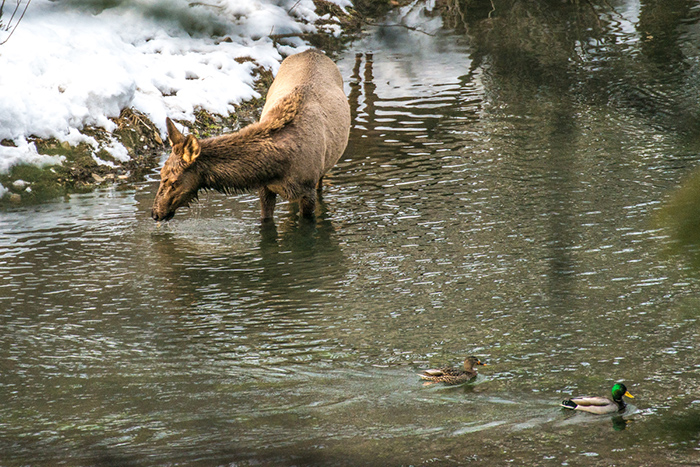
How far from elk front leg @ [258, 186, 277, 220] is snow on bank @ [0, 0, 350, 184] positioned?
4.16m

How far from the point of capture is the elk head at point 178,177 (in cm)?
964

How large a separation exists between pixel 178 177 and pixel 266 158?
1034mm

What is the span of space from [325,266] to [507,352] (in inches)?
114

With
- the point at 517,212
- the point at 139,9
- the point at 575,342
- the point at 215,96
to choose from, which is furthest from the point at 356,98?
the point at 575,342

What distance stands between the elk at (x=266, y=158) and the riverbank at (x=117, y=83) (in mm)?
3369

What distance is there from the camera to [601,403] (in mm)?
5328

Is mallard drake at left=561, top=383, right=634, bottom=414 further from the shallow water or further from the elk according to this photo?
the elk

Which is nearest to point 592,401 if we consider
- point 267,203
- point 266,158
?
point 266,158

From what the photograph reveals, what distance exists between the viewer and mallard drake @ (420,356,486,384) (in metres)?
5.89

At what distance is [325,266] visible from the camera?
8961 millimetres

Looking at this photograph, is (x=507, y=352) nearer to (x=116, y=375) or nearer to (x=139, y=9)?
(x=116, y=375)

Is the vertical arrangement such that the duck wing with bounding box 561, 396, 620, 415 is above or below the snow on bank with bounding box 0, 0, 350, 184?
below

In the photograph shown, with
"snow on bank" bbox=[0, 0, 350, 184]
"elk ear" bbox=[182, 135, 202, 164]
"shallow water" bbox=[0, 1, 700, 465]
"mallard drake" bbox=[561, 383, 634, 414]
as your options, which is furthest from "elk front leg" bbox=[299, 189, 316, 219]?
"mallard drake" bbox=[561, 383, 634, 414]


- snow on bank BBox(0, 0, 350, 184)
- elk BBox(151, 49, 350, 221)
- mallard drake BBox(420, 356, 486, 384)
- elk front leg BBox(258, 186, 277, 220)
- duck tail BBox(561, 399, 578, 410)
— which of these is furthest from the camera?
snow on bank BBox(0, 0, 350, 184)
